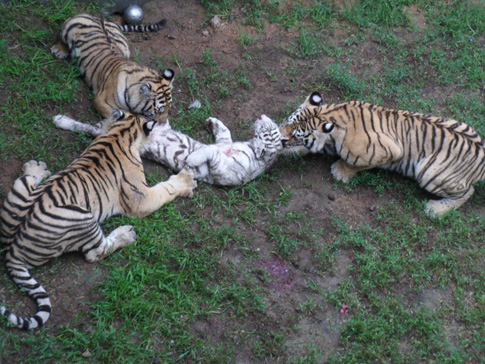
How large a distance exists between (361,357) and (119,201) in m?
2.30

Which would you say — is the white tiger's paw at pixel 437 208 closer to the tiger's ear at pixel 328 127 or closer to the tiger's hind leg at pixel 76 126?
the tiger's ear at pixel 328 127

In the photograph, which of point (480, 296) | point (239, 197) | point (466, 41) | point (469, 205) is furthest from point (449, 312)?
point (466, 41)

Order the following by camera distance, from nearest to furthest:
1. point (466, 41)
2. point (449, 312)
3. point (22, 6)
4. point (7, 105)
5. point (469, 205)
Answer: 1. point (449, 312)
2. point (7, 105)
3. point (469, 205)
4. point (22, 6)
5. point (466, 41)

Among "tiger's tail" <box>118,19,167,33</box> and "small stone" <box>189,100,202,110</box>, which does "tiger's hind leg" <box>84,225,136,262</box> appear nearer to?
"small stone" <box>189,100,202,110</box>

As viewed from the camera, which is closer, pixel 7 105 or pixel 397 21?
pixel 7 105

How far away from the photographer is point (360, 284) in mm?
5211

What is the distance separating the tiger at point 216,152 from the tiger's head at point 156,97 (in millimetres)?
140

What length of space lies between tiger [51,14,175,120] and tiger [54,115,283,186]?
0.89 feet

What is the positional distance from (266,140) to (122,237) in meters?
1.76

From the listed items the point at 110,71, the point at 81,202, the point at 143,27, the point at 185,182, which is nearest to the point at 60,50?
the point at 110,71

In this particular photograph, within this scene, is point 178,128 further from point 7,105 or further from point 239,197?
point 7,105

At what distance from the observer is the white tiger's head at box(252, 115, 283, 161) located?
5.93 meters

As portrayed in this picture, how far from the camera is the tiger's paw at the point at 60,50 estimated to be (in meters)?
6.39

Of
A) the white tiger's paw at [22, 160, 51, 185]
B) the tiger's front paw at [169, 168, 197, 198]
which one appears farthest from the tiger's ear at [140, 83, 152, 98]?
the white tiger's paw at [22, 160, 51, 185]
